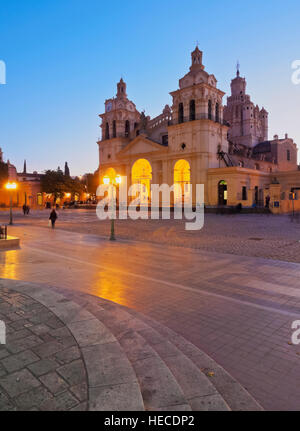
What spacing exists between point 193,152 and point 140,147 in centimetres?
1143

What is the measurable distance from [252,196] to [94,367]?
39996 millimetres

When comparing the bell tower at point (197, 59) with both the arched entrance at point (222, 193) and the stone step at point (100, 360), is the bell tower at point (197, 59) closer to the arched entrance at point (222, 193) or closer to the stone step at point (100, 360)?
the arched entrance at point (222, 193)

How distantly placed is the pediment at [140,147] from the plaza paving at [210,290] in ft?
116

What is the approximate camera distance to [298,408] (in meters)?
2.75

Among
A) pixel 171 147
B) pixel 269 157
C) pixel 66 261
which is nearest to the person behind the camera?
pixel 66 261

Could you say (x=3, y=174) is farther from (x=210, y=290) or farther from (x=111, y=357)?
(x=111, y=357)

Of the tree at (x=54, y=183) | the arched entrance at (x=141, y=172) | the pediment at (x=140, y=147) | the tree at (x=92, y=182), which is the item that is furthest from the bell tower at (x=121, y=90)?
the tree at (x=92, y=182)

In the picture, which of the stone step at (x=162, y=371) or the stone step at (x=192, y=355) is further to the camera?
the stone step at (x=192, y=355)

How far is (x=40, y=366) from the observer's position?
311cm

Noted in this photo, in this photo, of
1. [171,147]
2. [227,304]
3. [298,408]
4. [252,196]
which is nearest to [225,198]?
[252,196]

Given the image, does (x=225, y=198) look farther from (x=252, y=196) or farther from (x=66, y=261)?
(x=66, y=261)

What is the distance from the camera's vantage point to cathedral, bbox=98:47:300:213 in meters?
38.4

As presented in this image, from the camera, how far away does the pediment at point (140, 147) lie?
148 ft

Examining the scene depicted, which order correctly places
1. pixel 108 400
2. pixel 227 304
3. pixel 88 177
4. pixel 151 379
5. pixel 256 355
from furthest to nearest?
pixel 88 177, pixel 227 304, pixel 256 355, pixel 151 379, pixel 108 400
